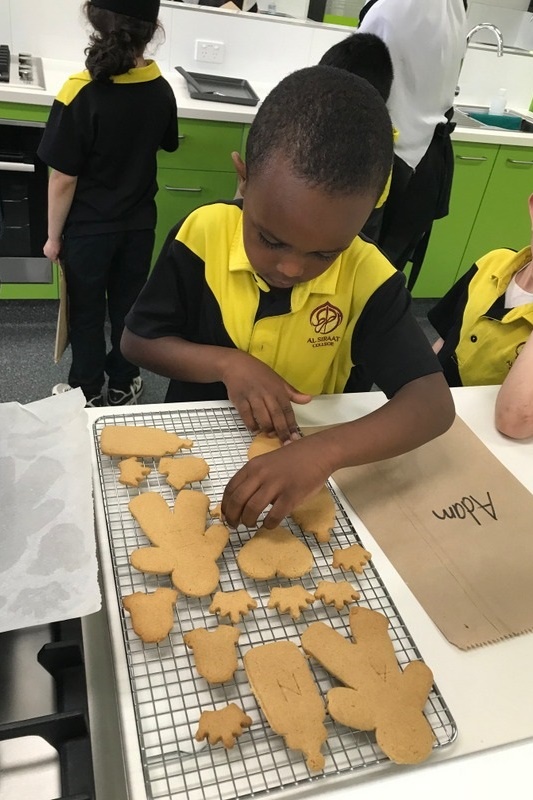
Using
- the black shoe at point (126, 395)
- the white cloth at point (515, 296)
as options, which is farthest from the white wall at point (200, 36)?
the white cloth at point (515, 296)

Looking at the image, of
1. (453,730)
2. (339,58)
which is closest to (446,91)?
(339,58)

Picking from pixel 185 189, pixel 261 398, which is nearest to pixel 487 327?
pixel 261 398

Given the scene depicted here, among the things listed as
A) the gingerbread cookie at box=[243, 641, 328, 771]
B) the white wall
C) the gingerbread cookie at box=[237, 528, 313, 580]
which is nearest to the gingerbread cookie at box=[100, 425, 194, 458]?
the gingerbread cookie at box=[237, 528, 313, 580]

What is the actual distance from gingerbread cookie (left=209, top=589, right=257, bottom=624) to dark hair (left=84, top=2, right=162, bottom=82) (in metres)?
1.36

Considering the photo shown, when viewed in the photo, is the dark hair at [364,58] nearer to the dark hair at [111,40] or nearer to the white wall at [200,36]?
the dark hair at [111,40]

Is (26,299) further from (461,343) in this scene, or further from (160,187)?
(461,343)

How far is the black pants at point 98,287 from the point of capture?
178cm

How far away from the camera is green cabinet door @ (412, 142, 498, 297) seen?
2.50 meters

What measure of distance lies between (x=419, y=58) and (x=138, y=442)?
1482 millimetres

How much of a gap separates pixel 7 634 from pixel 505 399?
2.49 feet

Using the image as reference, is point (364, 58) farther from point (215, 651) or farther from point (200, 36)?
point (215, 651)

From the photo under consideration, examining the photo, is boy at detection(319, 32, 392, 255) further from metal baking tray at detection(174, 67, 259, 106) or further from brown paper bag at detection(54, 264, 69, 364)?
brown paper bag at detection(54, 264, 69, 364)

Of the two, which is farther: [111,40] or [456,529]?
[111,40]

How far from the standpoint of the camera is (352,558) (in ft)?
2.15
